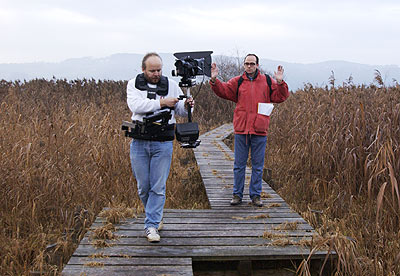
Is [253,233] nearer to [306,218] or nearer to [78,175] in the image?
[306,218]

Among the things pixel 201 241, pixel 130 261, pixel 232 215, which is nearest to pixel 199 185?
pixel 232 215

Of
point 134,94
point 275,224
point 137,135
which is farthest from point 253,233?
point 134,94

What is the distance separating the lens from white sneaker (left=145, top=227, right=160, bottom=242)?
11.1 ft

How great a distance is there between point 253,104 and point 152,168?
1.55 m

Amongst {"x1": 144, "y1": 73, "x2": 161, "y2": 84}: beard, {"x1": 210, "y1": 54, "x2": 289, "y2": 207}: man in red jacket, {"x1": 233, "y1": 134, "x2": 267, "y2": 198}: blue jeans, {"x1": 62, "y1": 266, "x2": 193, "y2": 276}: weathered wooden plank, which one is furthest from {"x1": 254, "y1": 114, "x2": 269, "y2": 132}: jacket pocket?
{"x1": 62, "y1": 266, "x2": 193, "y2": 276}: weathered wooden plank

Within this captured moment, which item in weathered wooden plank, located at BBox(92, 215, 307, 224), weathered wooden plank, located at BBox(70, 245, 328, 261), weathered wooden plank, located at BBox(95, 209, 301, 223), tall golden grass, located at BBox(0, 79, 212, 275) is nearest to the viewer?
weathered wooden plank, located at BBox(70, 245, 328, 261)

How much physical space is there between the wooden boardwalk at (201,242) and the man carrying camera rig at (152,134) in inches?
9.1

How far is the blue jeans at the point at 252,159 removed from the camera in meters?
4.47

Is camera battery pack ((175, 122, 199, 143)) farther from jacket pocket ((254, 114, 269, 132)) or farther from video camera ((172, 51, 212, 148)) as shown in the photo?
jacket pocket ((254, 114, 269, 132))

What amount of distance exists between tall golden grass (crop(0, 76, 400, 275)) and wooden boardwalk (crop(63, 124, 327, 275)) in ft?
1.09

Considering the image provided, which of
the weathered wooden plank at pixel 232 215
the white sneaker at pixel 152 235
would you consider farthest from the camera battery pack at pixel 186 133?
the weathered wooden plank at pixel 232 215

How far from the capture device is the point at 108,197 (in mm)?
4648

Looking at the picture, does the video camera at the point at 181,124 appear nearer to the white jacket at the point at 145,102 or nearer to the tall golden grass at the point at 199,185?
the white jacket at the point at 145,102

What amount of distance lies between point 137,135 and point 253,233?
4.71 feet
